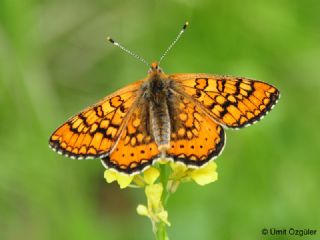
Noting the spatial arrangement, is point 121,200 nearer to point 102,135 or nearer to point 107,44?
point 107,44

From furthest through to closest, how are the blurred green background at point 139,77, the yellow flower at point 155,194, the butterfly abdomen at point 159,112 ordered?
the blurred green background at point 139,77 < the butterfly abdomen at point 159,112 < the yellow flower at point 155,194

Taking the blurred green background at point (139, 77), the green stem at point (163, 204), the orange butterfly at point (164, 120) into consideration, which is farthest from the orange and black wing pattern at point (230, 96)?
the blurred green background at point (139, 77)

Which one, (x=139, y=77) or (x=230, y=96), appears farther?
(x=139, y=77)

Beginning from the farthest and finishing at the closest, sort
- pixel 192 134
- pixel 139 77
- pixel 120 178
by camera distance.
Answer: pixel 139 77
pixel 192 134
pixel 120 178

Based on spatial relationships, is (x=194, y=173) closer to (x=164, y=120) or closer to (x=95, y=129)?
(x=164, y=120)

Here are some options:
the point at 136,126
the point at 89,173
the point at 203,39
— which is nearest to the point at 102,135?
the point at 136,126

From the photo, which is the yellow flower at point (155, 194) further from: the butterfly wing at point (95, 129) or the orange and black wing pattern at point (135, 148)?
the butterfly wing at point (95, 129)

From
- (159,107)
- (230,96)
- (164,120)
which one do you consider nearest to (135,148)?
(164,120)
